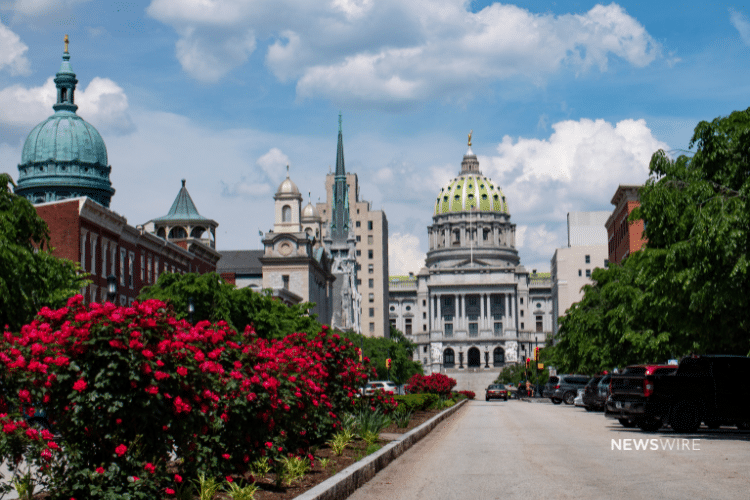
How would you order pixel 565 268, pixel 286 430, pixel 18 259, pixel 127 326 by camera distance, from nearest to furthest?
pixel 127 326 < pixel 286 430 < pixel 18 259 < pixel 565 268

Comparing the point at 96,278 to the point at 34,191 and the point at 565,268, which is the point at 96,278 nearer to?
the point at 34,191

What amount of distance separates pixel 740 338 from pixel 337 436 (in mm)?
14841

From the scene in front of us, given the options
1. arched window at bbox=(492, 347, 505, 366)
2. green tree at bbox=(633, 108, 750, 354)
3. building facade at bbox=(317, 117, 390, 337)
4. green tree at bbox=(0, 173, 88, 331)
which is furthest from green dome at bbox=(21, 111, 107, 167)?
arched window at bbox=(492, 347, 505, 366)

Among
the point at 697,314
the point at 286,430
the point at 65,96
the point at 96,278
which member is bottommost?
the point at 286,430

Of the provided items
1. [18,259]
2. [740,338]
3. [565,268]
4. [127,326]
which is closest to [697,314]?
[740,338]

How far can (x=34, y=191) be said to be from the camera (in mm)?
67750

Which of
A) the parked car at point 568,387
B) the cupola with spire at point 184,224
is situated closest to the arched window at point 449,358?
the cupola with spire at point 184,224

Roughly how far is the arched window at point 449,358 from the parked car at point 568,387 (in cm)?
13779

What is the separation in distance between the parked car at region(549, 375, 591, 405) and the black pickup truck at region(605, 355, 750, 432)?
32.7 meters

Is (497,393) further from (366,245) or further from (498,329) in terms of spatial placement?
(498,329)

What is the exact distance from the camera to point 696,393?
79.4ft

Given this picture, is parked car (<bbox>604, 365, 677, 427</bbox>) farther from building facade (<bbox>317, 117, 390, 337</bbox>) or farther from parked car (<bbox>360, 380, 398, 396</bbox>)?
building facade (<bbox>317, 117, 390, 337</bbox>)

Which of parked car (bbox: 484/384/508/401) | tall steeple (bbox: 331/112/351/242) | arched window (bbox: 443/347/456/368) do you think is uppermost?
tall steeple (bbox: 331/112/351/242)

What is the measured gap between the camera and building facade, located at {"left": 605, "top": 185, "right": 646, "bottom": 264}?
76.3 meters
